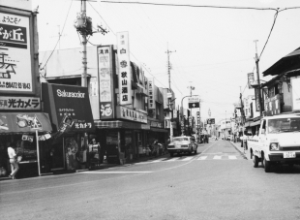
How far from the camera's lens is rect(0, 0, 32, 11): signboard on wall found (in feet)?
60.7

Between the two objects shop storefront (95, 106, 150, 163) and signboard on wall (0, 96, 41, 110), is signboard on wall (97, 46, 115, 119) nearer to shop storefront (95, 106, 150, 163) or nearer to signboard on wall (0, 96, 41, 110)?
shop storefront (95, 106, 150, 163)

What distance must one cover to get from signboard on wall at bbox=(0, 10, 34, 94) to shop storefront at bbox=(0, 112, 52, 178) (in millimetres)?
1651

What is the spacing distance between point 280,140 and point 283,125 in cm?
120

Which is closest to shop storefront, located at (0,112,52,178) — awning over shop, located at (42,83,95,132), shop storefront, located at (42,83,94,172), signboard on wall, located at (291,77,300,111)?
shop storefront, located at (42,83,94,172)

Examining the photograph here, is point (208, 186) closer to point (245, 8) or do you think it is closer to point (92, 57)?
point (245, 8)

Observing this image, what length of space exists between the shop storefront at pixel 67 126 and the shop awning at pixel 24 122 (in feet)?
2.73

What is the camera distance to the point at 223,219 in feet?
19.8

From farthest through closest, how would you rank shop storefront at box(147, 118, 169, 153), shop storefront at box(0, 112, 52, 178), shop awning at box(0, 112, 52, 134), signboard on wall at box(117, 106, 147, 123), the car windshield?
→ shop storefront at box(147, 118, 169, 153)
signboard on wall at box(117, 106, 147, 123)
shop storefront at box(0, 112, 52, 178)
shop awning at box(0, 112, 52, 134)
the car windshield

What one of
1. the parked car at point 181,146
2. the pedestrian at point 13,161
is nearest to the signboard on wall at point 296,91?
the parked car at point 181,146

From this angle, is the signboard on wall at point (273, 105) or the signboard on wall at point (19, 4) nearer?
the signboard on wall at point (19, 4)

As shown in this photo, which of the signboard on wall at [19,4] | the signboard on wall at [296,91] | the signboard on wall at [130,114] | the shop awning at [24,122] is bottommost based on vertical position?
the shop awning at [24,122]

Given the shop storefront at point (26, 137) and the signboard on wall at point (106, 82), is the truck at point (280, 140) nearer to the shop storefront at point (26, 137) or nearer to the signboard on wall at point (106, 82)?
the shop storefront at point (26, 137)

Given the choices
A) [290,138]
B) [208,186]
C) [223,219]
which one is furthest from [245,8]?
[223,219]

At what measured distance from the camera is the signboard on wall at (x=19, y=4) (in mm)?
18492
